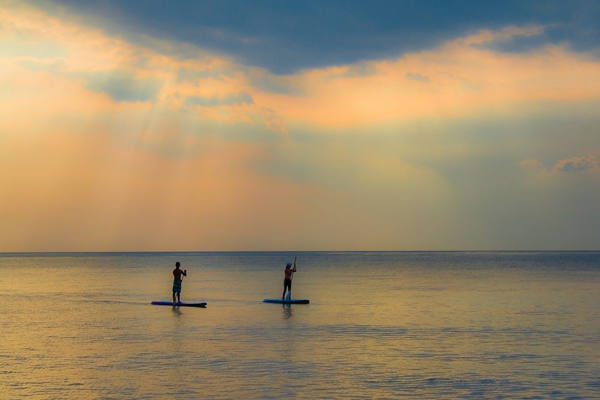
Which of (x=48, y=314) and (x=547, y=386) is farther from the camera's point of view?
(x=48, y=314)

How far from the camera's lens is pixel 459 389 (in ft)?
54.3

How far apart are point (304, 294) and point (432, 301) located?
1047 centimetres

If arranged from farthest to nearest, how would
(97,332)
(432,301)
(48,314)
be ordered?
(432,301), (48,314), (97,332)

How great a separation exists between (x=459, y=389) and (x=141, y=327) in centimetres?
1554

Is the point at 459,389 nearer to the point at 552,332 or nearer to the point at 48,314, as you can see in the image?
the point at 552,332

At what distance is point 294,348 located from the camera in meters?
22.5

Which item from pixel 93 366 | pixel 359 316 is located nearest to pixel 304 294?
pixel 359 316

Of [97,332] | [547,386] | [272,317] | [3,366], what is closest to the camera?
[547,386]

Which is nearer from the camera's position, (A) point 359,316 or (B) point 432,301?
(A) point 359,316

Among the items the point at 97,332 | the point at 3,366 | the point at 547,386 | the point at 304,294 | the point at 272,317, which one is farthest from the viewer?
the point at 304,294

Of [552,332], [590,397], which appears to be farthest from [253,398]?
[552,332]

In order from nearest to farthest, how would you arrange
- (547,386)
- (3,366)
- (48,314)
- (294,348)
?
(547,386), (3,366), (294,348), (48,314)

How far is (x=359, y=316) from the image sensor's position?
32.9m

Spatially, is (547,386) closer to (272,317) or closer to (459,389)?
(459,389)
